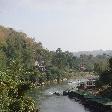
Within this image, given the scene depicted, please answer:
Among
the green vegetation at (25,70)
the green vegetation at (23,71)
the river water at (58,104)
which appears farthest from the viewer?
the river water at (58,104)

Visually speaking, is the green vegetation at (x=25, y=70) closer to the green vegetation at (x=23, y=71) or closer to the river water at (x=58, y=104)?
the green vegetation at (x=23, y=71)

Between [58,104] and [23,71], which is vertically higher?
[23,71]

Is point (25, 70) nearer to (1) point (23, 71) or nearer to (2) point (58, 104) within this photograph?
(1) point (23, 71)

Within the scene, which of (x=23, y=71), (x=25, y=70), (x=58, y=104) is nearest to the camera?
(x=23, y=71)

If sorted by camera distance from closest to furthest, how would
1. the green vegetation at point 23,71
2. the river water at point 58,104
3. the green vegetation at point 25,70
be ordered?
the green vegetation at point 23,71 < the green vegetation at point 25,70 < the river water at point 58,104

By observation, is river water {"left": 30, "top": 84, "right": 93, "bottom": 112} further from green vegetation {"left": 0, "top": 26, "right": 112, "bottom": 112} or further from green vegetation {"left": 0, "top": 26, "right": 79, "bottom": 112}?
green vegetation {"left": 0, "top": 26, "right": 112, "bottom": 112}

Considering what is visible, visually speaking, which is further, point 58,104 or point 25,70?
point 58,104

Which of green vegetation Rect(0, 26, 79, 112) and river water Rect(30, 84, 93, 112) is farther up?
green vegetation Rect(0, 26, 79, 112)

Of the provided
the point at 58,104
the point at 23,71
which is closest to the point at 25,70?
the point at 23,71

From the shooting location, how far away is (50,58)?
181 m

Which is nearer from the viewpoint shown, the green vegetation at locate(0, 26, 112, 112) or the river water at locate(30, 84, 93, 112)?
the green vegetation at locate(0, 26, 112, 112)

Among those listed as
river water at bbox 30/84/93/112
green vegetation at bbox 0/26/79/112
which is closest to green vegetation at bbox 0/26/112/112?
green vegetation at bbox 0/26/79/112

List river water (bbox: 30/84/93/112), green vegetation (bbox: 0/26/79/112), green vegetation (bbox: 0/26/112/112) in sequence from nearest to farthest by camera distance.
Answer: green vegetation (bbox: 0/26/79/112) → green vegetation (bbox: 0/26/112/112) → river water (bbox: 30/84/93/112)

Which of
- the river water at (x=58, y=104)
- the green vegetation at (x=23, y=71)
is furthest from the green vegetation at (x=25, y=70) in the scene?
the river water at (x=58, y=104)
